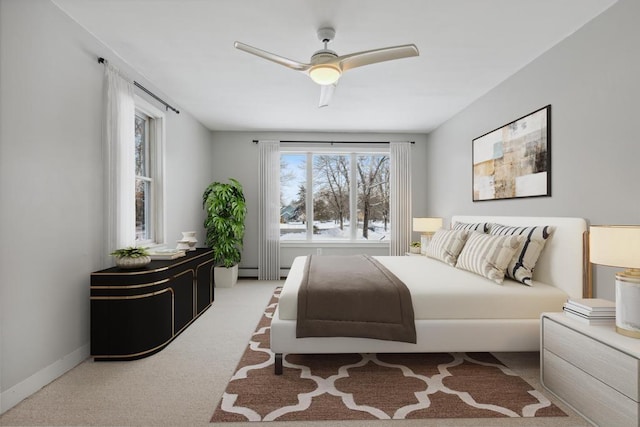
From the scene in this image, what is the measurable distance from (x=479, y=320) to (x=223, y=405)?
5.94 ft

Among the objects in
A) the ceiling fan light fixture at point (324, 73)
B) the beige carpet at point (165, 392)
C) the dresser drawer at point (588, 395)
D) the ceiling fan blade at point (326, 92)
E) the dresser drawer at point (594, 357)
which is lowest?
the beige carpet at point (165, 392)

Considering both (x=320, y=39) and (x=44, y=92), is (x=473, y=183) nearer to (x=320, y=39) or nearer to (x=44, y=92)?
(x=320, y=39)

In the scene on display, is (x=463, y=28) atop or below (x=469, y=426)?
atop

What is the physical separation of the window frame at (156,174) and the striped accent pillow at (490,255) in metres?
3.36

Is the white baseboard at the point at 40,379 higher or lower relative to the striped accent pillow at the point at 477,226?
lower

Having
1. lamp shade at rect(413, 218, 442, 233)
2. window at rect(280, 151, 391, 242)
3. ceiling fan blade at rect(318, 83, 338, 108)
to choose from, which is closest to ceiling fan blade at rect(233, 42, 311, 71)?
ceiling fan blade at rect(318, 83, 338, 108)

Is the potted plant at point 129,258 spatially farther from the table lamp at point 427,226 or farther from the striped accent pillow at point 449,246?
the table lamp at point 427,226

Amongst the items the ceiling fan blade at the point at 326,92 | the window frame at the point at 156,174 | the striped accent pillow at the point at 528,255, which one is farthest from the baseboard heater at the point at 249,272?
the striped accent pillow at the point at 528,255

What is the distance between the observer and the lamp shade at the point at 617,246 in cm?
170

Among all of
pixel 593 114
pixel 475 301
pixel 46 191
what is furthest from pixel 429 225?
pixel 46 191

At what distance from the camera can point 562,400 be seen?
2.01 metres

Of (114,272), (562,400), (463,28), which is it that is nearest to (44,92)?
(114,272)

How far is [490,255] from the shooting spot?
2.79 meters

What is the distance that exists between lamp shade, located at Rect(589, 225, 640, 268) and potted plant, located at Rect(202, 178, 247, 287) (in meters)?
4.26
